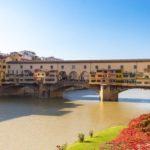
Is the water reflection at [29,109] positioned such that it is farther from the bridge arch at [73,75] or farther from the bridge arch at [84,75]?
the bridge arch at [73,75]

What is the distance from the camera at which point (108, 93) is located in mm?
71188

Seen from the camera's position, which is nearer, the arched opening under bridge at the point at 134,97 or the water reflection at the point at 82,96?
the arched opening under bridge at the point at 134,97

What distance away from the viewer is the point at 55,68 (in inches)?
3452

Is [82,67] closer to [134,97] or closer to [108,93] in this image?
[108,93]

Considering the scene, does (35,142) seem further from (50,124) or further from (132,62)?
(132,62)

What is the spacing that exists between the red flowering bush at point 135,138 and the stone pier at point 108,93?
49.2 m

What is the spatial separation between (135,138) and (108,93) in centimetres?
5389

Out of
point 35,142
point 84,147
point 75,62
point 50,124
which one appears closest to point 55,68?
point 75,62

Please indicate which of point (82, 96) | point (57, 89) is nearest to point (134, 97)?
point (82, 96)

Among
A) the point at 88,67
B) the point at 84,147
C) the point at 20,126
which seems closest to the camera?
the point at 84,147

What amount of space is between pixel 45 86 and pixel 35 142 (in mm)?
57805

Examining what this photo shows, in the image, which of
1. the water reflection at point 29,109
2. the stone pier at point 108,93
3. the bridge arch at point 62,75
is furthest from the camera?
the bridge arch at point 62,75

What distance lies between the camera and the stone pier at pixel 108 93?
70.4m

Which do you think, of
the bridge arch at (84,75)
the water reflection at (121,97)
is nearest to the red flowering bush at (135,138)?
the water reflection at (121,97)
